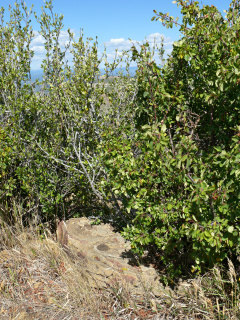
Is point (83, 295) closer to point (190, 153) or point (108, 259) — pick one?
point (108, 259)

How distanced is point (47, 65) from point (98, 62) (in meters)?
1.02

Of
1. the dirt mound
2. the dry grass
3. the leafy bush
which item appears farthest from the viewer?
the dirt mound

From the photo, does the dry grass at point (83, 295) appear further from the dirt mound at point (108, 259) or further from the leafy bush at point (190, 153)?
the leafy bush at point (190, 153)

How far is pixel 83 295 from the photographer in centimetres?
354

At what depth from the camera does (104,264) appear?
155 inches

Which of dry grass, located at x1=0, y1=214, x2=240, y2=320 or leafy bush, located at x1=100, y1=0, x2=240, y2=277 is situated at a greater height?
leafy bush, located at x1=100, y1=0, x2=240, y2=277

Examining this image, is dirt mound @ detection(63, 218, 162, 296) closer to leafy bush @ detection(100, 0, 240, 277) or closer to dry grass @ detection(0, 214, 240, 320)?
dry grass @ detection(0, 214, 240, 320)

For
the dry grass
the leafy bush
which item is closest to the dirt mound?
the dry grass

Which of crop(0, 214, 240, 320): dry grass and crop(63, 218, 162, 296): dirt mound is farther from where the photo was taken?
crop(63, 218, 162, 296): dirt mound

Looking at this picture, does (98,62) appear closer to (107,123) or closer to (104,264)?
(107,123)

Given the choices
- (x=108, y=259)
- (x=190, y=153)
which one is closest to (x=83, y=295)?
(x=108, y=259)

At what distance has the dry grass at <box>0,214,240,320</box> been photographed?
321 cm

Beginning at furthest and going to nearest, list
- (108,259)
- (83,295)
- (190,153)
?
1. (108,259)
2. (83,295)
3. (190,153)

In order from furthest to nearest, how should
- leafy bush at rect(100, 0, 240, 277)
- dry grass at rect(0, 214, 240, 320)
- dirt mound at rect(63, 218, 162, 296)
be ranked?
1. dirt mound at rect(63, 218, 162, 296)
2. dry grass at rect(0, 214, 240, 320)
3. leafy bush at rect(100, 0, 240, 277)
